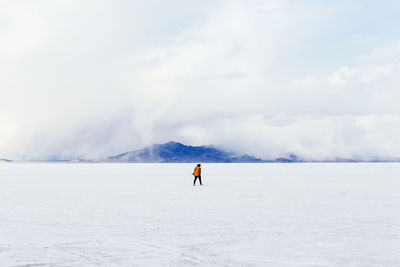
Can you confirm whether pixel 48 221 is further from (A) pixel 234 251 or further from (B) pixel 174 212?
(A) pixel 234 251

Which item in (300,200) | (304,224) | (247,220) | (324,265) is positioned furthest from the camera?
(300,200)

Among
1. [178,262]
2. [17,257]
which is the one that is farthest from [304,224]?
[17,257]

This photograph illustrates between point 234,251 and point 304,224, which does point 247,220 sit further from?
point 234,251

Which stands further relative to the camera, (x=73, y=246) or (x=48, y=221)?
(x=48, y=221)

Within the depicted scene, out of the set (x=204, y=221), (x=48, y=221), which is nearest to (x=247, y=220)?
(x=204, y=221)

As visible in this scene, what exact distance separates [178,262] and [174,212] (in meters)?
6.42

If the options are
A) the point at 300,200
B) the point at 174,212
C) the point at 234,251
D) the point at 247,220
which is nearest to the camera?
the point at 234,251

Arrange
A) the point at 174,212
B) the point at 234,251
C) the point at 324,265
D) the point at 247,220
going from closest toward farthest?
1. the point at 324,265
2. the point at 234,251
3. the point at 247,220
4. the point at 174,212

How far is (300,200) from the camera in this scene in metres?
17.3

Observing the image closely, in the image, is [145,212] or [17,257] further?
[145,212]

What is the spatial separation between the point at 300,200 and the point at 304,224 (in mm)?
6474

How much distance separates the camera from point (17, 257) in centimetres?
725

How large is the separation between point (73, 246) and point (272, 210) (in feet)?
25.4

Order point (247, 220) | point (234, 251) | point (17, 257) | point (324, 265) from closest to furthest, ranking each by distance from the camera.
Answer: point (324, 265) → point (17, 257) → point (234, 251) → point (247, 220)
